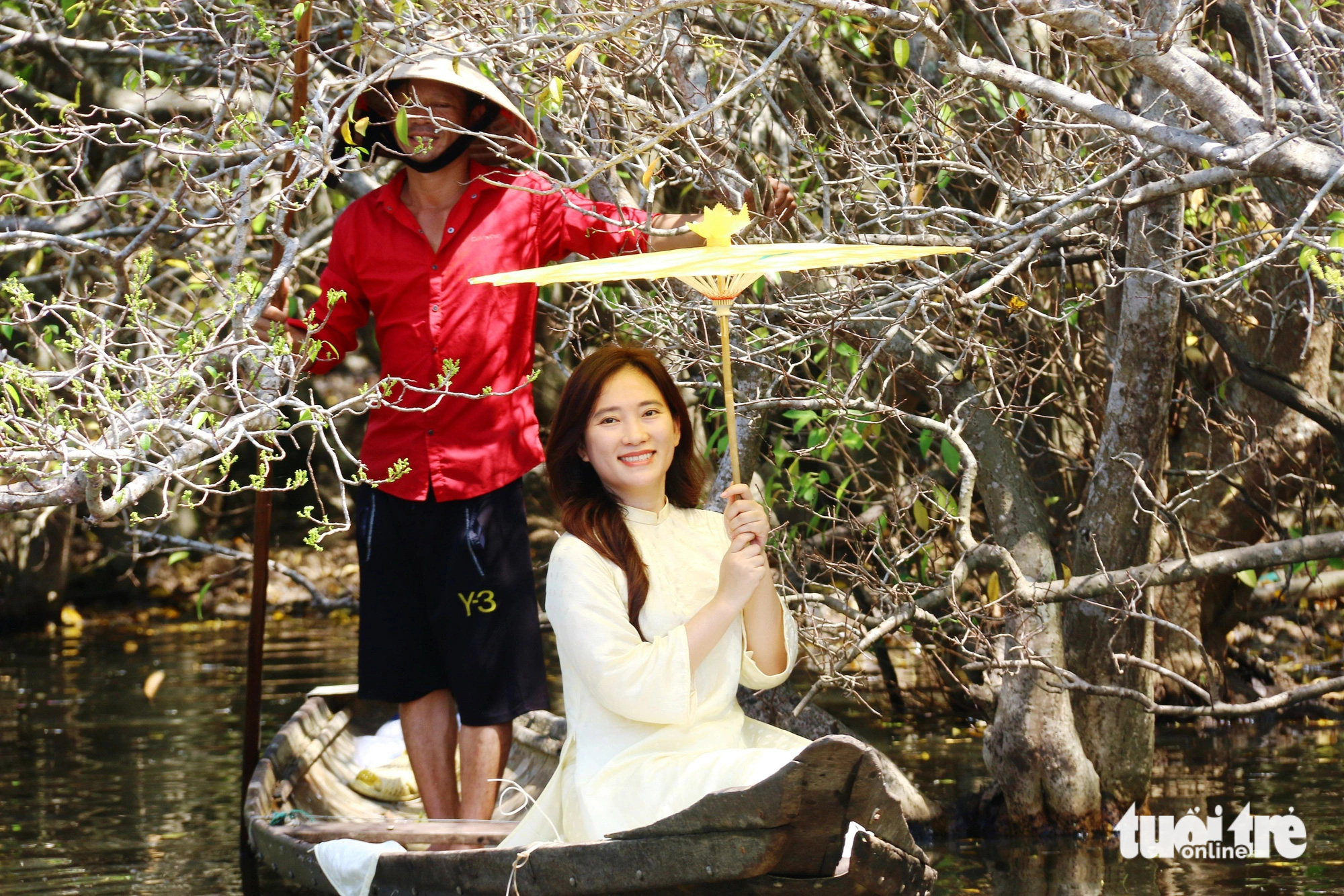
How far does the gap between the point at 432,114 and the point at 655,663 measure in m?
1.76

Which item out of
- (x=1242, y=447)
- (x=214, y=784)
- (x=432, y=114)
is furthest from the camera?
(x=214, y=784)

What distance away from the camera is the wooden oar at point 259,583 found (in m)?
4.47

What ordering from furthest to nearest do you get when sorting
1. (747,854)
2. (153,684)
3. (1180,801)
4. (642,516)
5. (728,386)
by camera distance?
(153,684) → (1180,801) → (642,516) → (728,386) → (747,854)

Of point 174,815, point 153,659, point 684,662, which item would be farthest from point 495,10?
point 153,659

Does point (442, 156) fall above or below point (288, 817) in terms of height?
above

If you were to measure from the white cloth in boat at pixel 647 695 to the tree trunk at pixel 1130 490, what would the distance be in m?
1.64

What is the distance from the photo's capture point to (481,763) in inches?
161

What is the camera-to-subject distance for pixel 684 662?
294cm

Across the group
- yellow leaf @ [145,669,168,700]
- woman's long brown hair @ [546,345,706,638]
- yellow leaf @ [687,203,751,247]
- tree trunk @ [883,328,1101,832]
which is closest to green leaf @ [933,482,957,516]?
tree trunk @ [883,328,1101,832]

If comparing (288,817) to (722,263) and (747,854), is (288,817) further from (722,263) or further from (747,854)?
(722,263)

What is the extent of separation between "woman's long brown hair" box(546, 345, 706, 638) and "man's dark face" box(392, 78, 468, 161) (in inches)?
41.1

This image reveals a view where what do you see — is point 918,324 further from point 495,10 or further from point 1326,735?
point 1326,735

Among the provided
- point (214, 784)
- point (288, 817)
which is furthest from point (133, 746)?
point (288, 817)

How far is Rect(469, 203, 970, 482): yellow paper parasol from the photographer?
9.19ft
